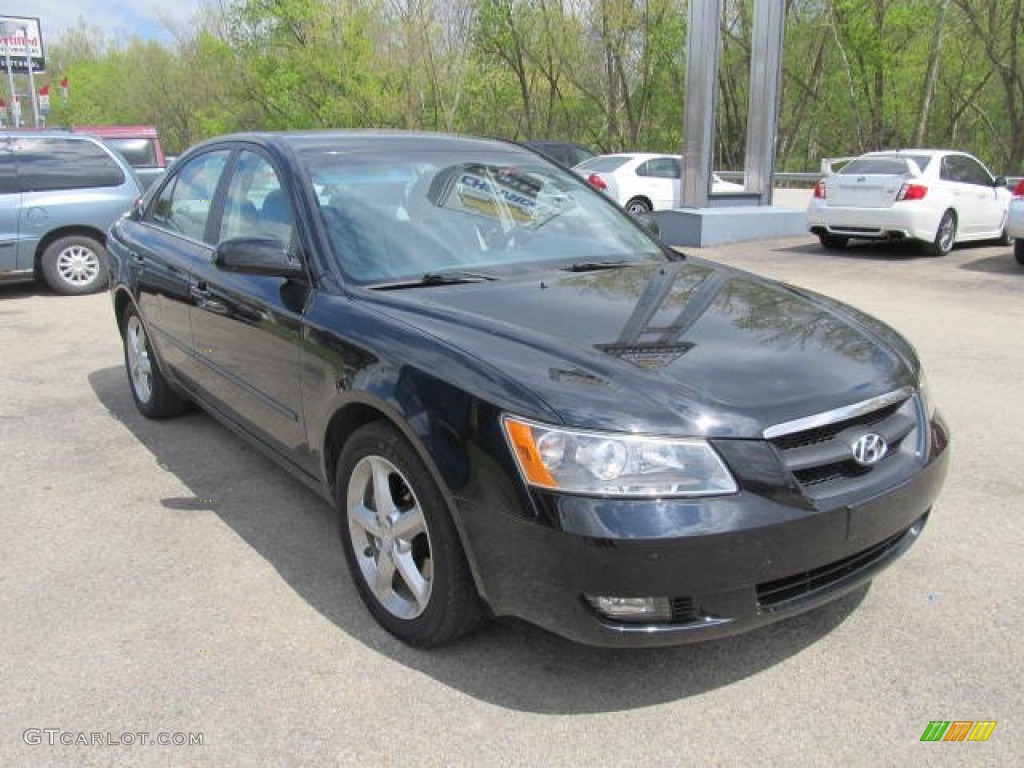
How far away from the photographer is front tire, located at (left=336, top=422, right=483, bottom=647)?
252cm

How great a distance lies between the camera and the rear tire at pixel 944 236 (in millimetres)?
12391

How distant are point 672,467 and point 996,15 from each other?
35390 millimetres

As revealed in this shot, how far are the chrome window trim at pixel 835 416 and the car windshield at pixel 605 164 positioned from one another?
14.7 meters

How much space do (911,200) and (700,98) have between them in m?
3.76

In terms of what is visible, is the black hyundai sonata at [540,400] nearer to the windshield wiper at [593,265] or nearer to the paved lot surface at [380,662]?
the windshield wiper at [593,265]

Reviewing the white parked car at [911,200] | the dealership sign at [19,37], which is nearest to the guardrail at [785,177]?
the white parked car at [911,200]

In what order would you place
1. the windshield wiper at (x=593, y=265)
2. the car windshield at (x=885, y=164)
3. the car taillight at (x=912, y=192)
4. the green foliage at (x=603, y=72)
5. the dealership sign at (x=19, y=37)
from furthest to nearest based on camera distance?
the green foliage at (x=603, y=72) → the dealership sign at (x=19, y=37) → the car windshield at (x=885, y=164) → the car taillight at (x=912, y=192) → the windshield wiper at (x=593, y=265)

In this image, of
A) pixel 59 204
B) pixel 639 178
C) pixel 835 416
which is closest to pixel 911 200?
pixel 639 178

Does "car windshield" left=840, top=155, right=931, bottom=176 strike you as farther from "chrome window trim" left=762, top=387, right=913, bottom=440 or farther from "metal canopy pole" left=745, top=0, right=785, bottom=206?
"chrome window trim" left=762, top=387, right=913, bottom=440

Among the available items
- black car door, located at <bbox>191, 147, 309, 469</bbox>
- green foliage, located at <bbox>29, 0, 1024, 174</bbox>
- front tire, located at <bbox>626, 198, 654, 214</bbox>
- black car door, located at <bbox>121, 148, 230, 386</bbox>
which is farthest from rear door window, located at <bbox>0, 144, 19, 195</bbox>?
green foliage, located at <bbox>29, 0, 1024, 174</bbox>

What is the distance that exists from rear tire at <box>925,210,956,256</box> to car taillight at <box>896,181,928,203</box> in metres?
0.61

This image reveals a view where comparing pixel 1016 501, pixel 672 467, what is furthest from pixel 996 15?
pixel 672 467

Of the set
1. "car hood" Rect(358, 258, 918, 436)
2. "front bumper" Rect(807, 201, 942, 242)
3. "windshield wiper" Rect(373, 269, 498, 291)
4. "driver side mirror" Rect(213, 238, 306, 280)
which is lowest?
"front bumper" Rect(807, 201, 942, 242)

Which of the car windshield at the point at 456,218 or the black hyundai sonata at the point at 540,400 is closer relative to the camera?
the black hyundai sonata at the point at 540,400
